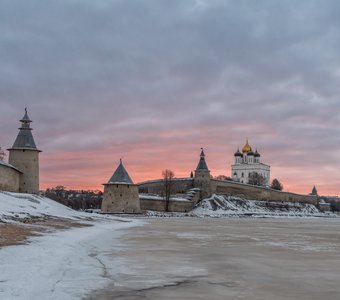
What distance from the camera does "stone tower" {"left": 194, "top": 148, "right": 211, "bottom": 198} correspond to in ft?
270

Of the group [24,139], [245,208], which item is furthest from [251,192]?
[24,139]

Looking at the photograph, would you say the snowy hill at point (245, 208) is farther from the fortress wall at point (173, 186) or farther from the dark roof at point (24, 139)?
the dark roof at point (24, 139)

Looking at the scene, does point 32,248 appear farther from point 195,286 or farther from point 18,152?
point 18,152

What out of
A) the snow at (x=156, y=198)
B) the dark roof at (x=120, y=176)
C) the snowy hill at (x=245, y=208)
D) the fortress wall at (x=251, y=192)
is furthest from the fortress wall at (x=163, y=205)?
the fortress wall at (x=251, y=192)

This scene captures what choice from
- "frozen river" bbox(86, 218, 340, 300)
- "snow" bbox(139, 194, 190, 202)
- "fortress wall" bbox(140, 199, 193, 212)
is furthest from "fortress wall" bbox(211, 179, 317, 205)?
"frozen river" bbox(86, 218, 340, 300)

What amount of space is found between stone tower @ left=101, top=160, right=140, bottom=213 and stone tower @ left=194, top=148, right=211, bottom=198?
23.8 metres

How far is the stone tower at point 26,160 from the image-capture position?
46.2 metres

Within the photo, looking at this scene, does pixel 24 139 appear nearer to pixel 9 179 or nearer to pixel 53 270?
pixel 9 179

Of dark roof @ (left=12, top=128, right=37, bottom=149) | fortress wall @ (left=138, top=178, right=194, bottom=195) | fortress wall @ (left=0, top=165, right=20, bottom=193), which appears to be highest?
dark roof @ (left=12, top=128, right=37, bottom=149)

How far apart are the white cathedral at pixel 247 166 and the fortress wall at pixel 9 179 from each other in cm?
9224

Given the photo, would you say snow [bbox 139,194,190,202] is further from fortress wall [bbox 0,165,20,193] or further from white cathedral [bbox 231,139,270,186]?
white cathedral [bbox 231,139,270,186]

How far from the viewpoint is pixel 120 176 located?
2373 inches

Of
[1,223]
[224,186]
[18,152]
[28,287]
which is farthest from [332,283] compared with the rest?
[224,186]

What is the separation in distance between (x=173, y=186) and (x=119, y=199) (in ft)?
89.3
